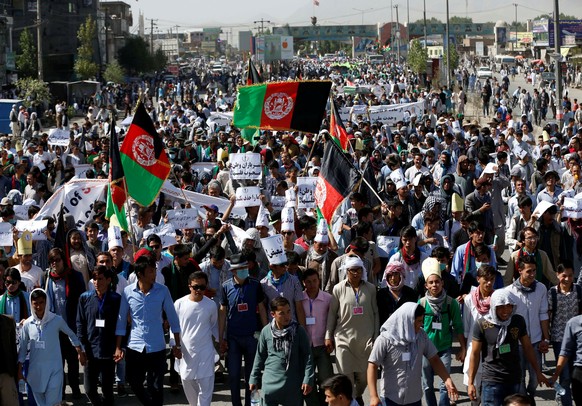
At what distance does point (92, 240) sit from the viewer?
39.8ft

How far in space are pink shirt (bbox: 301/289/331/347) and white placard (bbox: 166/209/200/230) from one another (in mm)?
3501

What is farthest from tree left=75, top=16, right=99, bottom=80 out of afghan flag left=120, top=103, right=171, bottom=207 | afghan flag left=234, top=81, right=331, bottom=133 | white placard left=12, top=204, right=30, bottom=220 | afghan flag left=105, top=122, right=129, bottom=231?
afghan flag left=105, top=122, right=129, bottom=231

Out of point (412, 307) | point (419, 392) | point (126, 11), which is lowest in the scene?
point (419, 392)

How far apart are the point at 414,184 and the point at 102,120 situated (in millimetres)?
24050

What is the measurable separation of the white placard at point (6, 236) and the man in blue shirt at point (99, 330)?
2.86 meters

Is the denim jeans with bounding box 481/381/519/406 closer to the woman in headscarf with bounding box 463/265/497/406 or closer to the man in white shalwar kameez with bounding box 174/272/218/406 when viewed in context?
the woman in headscarf with bounding box 463/265/497/406

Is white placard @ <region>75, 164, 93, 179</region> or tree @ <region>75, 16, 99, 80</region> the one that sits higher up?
tree @ <region>75, 16, 99, 80</region>

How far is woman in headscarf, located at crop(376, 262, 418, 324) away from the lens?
30.4ft

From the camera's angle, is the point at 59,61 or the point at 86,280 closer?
the point at 86,280

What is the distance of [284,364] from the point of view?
8273 mm

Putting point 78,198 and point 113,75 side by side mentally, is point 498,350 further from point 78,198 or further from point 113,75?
point 113,75

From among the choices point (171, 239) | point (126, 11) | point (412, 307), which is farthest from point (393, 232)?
point (126, 11)

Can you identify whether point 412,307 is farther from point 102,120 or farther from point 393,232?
point 102,120

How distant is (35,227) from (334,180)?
3219mm
